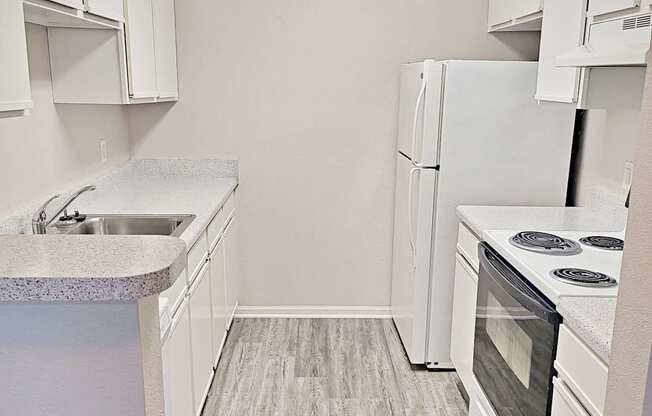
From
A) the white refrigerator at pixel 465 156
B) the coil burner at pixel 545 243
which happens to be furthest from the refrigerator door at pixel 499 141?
the coil burner at pixel 545 243

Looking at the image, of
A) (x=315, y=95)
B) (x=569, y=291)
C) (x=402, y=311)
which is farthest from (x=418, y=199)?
(x=569, y=291)

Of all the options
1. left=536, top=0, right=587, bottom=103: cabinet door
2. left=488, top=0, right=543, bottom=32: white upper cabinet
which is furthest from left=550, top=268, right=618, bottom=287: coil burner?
left=488, top=0, right=543, bottom=32: white upper cabinet

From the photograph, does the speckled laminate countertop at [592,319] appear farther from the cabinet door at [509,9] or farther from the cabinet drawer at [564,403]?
the cabinet door at [509,9]

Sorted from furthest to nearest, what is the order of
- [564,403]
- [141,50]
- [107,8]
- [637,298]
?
[141,50]
[107,8]
[564,403]
[637,298]

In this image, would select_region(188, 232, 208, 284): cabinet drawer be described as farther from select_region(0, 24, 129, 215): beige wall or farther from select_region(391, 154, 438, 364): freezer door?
select_region(391, 154, 438, 364): freezer door

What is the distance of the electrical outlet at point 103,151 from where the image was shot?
3.07 m

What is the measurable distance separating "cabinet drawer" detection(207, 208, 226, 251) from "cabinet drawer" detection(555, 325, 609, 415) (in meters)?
1.62

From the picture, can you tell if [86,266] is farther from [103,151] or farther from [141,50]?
[103,151]

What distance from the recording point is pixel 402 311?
3299 millimetres

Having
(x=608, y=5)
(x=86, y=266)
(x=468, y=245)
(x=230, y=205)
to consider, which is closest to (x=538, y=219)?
(x=468, y=245)

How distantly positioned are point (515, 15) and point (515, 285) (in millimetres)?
1610

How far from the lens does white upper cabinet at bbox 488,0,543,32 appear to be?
2582 mm

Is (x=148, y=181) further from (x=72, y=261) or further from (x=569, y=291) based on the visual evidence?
(x=569, y=291)

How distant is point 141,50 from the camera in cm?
268
